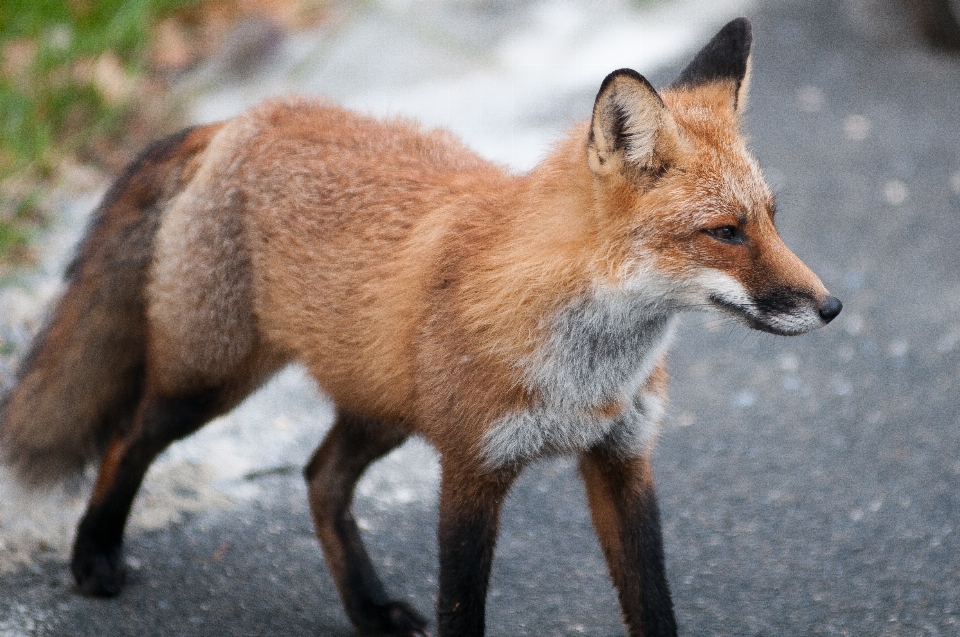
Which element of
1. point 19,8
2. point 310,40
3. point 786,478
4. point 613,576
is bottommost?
point 786,478

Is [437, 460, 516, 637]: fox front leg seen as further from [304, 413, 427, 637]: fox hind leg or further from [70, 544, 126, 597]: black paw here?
[70, 544, 126, 597]: black paw

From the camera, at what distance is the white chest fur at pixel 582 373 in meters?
3.12

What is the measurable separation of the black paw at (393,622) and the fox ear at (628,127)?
80.7 inches

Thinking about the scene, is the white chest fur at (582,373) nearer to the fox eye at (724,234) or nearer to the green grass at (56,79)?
the fox eye at (724,234)

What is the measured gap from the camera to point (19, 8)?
24.7 ft

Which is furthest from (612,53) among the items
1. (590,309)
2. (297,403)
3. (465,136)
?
(590,309)

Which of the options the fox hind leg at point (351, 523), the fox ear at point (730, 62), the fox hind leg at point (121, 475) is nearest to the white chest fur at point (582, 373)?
the fox ear at point (730, 62)

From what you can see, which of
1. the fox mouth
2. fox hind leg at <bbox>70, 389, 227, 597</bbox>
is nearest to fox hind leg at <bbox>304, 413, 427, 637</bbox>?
fox hind leg at <bbox>70, 389, 227, 597</bbox>

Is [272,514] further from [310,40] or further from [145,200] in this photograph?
[310,40]

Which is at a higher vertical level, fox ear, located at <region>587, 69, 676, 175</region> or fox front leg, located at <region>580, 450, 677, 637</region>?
fox ear, located at <region>587, 69, 676, 175</region>

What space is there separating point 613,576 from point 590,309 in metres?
1.03

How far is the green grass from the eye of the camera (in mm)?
6641

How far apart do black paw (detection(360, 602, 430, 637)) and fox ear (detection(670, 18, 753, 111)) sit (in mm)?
2355

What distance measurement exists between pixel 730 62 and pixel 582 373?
1.24m
